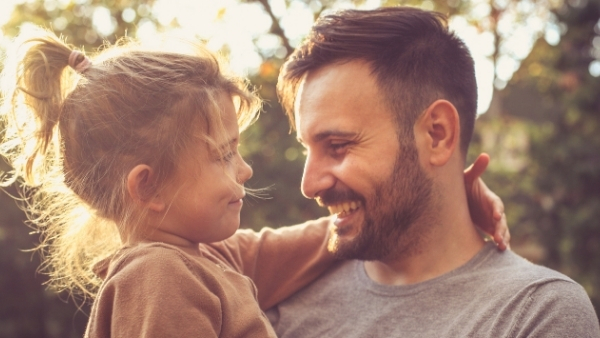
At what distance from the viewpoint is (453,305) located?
217cm

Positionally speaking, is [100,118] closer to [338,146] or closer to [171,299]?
[171,299]

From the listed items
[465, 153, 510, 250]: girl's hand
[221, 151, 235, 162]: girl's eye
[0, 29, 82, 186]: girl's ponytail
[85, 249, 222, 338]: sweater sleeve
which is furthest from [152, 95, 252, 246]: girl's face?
[465, 153, 510, 250]: girl's hand

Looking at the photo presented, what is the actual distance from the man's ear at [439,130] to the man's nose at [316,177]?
37 cm

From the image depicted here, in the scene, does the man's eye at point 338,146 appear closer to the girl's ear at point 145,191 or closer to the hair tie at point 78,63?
the girl's ear at point 145,191

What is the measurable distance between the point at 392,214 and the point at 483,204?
0.45 m

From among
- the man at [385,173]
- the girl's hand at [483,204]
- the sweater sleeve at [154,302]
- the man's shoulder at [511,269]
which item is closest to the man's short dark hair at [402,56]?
the man at [385,173]

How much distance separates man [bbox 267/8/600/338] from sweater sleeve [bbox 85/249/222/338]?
0.79 metres

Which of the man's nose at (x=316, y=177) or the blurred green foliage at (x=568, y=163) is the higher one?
the man's nose at (x=316, y=177)

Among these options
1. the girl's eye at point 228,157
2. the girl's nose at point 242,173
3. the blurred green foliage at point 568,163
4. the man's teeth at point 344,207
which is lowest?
the blurred green foliage at point 568,163

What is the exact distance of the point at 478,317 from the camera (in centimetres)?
204

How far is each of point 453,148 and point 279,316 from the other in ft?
3.01

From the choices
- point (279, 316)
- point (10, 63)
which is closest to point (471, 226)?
point (279, 316)

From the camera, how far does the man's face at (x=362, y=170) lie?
2.40m

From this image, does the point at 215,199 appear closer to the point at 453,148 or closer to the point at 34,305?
the point at 453,148
